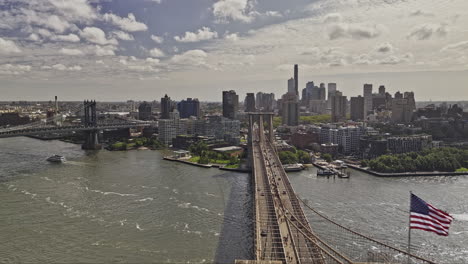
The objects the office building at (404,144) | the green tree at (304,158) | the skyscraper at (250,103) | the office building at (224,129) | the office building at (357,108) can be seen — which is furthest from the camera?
the skyscraper at (250,103)

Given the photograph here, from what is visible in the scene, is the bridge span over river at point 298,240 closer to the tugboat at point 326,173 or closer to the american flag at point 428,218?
the american flag at point 428,218

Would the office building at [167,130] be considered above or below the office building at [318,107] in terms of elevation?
below

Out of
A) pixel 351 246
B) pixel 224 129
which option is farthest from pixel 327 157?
pixel 351 246

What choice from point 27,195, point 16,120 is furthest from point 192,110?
point 27,195

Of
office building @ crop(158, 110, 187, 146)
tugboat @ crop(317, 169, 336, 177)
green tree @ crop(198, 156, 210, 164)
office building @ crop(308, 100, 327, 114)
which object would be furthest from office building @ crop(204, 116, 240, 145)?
office building @ crop(308, 100, 327, 114)

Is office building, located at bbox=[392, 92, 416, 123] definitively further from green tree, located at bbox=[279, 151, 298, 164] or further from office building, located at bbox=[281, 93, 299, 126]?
green tree, located at bbox=[279, 151, 298, 164]

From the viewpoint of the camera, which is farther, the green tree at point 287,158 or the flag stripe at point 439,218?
the green tree at point 287,158

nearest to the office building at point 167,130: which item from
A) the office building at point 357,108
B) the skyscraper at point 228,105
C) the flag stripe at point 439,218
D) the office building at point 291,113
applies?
the skyscraper at point 228,105
